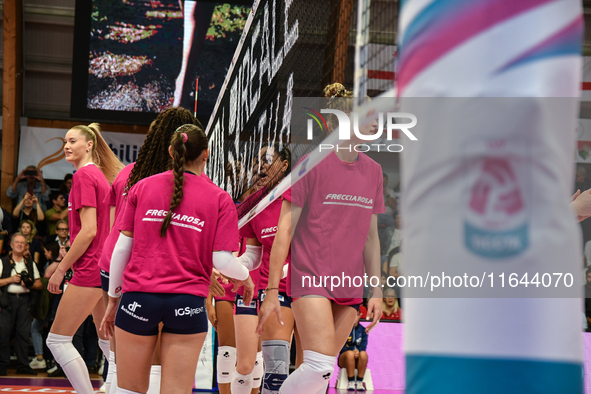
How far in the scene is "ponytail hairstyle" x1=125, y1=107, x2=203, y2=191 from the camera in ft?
10.6

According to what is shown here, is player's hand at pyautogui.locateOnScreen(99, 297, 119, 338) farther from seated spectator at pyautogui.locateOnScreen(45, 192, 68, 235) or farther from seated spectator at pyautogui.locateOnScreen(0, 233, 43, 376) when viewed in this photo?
seated spectator at pyautogui.locateOnScreen(45, 192, 68, 235)

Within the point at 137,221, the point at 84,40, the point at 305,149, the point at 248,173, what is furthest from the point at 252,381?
the point at 84,40

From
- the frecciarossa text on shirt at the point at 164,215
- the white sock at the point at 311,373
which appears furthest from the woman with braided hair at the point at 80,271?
the white sock at the point at 311,373

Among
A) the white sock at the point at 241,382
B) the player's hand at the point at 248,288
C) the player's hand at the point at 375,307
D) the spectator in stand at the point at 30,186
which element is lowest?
the white sock at the point at 241,382

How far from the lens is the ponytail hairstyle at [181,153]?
8.38 ft

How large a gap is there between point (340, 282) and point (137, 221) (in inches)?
42.2

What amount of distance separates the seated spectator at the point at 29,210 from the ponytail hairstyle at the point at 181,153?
856cm

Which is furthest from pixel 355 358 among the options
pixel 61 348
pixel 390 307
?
pixel 61 348

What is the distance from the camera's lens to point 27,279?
320 inches

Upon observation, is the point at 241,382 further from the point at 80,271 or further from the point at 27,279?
the point at 27,279

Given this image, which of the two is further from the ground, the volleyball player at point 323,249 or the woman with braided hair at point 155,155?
the woman with braided hair at point 155,155

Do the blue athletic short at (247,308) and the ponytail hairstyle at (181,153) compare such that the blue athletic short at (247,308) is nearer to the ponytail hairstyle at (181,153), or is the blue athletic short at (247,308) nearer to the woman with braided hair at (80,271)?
the woman with braided hair at (80,271)

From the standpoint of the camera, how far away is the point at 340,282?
3.13m

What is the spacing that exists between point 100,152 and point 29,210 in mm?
6864
